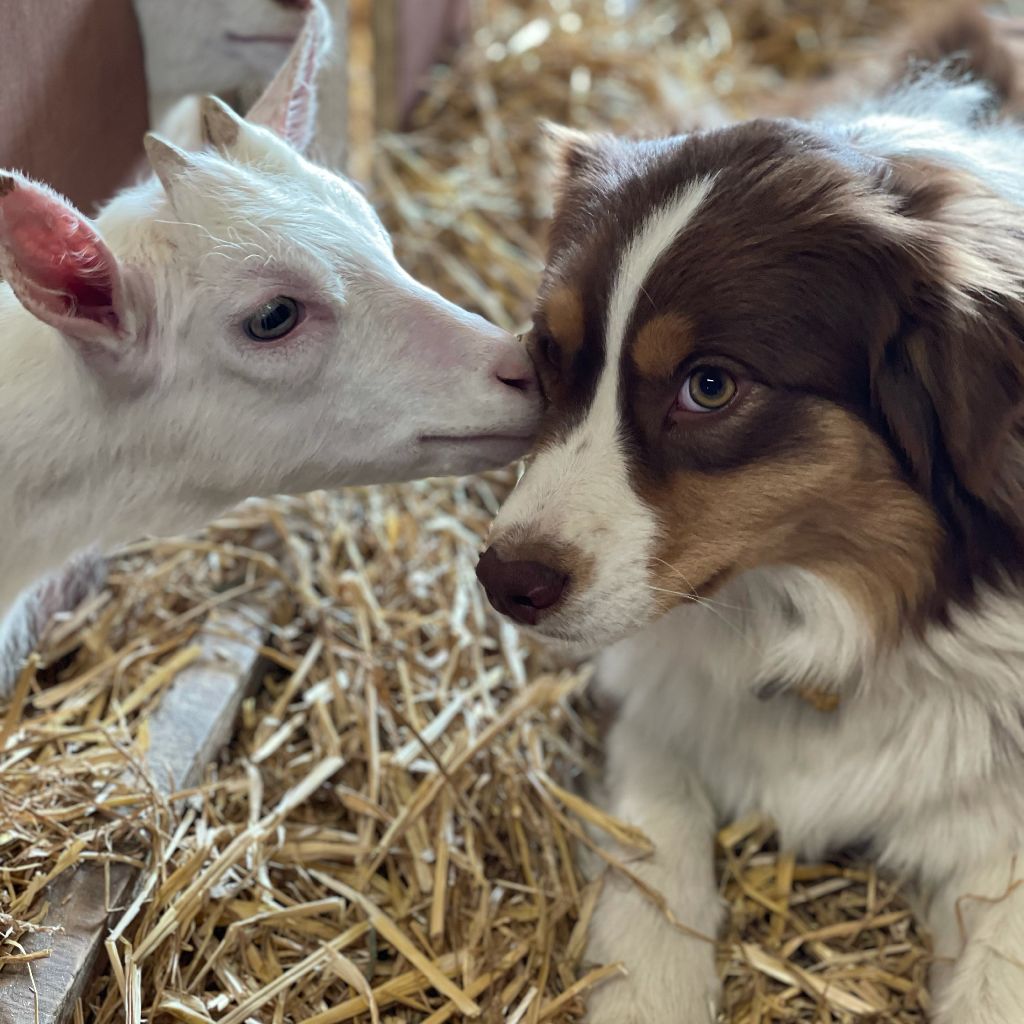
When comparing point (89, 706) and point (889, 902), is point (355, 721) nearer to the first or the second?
point (89, 706)

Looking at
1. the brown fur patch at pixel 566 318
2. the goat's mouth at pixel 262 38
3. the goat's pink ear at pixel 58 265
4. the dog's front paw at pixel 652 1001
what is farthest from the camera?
the goat's mouth at pixel 262 38

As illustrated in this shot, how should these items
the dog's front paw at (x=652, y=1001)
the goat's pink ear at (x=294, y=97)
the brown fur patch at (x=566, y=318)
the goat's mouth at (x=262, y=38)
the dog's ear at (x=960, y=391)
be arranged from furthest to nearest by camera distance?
the goat's mouth at (x=262, y=38)
the goat's pink ear at (x=294, y=97)
the dog's front paw at (x=652, y=1001)
the brown fur patch at (x=566, y=318)
the dog's ear at (x=960, y=391)

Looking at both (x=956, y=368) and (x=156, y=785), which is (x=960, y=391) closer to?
(x=956, y=368)

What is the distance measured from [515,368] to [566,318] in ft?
0.38

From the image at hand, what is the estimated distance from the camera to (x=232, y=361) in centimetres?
204

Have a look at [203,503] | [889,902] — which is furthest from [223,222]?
[889,902]

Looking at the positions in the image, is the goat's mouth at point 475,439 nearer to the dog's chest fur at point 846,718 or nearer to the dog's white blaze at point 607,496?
the dog's white blaze at point 607,496

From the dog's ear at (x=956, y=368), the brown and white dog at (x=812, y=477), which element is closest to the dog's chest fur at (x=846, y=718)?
the brown and white dog at (x=812, y=477)

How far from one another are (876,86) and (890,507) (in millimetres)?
1940

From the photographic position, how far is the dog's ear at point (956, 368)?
1978mm

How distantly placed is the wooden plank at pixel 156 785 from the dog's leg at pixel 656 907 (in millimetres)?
827

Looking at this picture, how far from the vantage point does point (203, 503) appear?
7.36 feet

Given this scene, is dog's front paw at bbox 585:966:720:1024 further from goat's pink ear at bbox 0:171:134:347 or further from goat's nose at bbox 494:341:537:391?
goat's pink ear at bbox 0:171:134:347

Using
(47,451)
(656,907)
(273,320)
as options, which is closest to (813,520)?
(656,907)
